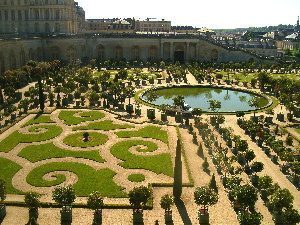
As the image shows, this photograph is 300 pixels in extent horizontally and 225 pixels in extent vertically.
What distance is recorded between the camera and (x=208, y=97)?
244 feet

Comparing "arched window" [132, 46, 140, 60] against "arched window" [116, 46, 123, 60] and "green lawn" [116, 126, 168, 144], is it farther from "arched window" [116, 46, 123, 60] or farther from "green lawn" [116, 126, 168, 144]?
"green lawn" [116, 126, 168, 144]

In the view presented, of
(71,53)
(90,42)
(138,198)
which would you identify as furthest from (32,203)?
(90,42)

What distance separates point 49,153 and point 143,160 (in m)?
10.6

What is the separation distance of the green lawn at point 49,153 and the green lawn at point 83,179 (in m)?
2.09

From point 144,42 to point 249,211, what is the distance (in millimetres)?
94549

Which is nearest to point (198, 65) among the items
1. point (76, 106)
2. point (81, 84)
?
point (81, 84)

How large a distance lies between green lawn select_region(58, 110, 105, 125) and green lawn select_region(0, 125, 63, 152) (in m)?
3.50

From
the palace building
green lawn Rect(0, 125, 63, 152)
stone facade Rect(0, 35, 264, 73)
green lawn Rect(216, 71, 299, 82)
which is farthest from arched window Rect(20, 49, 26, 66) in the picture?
green lawn Rect(0, 125, 63, 152)

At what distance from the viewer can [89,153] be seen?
43531 millimetres

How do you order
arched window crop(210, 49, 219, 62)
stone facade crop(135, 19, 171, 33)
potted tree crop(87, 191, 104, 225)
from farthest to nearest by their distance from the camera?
stone facade crop(135, 19, 171, 33) → arched window crop(210, 49, 219, 62) → potted tree crop(87, 191, 104, 225)

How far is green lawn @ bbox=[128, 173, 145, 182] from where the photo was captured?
1456 inches

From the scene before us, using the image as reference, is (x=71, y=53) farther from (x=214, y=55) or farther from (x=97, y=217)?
(x=97, y=217)

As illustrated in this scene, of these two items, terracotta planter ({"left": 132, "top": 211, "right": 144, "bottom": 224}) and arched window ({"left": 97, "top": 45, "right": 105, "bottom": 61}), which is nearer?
terracotta planter ({"left": 132, "top": 211, "right": 144, "bottom": 224})

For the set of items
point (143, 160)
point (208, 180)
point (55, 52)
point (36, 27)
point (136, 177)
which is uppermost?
point (36, 27)
